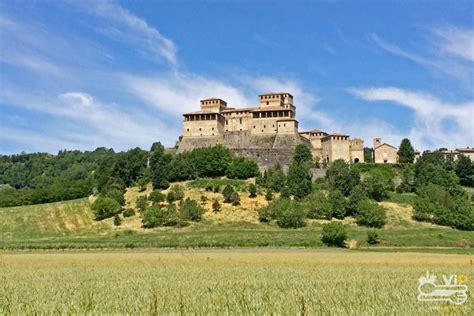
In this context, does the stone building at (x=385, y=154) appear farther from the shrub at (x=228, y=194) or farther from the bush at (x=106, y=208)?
the bush at (x=106, y=208)

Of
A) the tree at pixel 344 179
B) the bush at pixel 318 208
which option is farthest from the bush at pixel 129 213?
the tree at pixel 344 179

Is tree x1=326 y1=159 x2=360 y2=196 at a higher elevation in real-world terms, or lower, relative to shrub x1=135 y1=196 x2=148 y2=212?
higher

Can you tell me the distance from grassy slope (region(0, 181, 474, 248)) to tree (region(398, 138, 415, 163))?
86.2ft

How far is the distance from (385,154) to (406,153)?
4.17 meters

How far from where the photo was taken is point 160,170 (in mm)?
93438

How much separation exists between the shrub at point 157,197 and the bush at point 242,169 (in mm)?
14220

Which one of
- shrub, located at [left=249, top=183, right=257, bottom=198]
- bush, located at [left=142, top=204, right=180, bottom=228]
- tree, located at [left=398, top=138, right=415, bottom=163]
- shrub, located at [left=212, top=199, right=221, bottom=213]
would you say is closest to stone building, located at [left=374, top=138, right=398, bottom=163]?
tree, located at [left=398, top=138, right=415, bottom=163]

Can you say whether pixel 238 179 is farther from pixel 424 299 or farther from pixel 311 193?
A: pixel 424 299

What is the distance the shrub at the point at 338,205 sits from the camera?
78750 millimetres

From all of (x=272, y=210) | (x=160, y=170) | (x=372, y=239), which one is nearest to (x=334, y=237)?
(x=372, y=239)

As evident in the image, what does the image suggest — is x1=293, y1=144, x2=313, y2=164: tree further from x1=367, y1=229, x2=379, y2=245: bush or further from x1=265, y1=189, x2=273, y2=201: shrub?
x1=367, y1=229, x2=379, y2=245: bush

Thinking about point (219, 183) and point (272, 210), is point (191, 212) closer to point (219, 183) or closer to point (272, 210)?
point (272, 210)

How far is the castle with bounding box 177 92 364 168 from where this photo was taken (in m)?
104

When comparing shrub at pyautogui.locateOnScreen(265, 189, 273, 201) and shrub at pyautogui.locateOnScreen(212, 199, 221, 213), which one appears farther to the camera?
shrub at pyautogui.locateOnScreen(265, 189, 273, 201)
